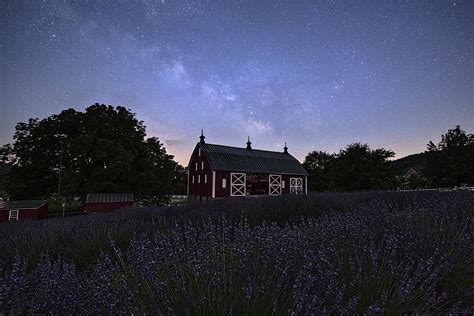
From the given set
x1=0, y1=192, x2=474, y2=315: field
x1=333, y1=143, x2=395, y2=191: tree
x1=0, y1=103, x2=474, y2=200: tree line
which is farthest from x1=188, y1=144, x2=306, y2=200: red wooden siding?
x1=0, y1=192, x2=474, y2=315: field

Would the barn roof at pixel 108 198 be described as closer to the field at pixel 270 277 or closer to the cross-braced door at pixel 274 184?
the cross-braced door at pixel 274 184

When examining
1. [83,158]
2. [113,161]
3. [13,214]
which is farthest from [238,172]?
[13,214]

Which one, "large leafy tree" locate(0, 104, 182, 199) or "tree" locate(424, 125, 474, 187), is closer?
"large leafy tree" locate(0, 104, 182, 199)

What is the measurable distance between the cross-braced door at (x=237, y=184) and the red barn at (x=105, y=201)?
8.71 m

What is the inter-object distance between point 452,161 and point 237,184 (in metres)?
18.3

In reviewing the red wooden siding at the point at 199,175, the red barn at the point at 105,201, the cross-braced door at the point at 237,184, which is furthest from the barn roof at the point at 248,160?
the red barn at the point at 105,201

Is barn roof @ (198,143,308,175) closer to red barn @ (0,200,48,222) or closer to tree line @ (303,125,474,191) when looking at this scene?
tree line @ (303,125,474,191)

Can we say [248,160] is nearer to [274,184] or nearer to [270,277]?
[274,184]

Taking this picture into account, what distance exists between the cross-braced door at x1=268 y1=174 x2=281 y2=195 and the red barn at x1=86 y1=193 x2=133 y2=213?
13189 mm

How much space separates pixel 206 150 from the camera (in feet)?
77.4

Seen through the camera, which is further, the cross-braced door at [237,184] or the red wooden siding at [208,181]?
the cross-braced door at [237,184]

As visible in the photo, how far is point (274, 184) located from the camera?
26188mm

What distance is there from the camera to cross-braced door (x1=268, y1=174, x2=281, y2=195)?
85.2 feet

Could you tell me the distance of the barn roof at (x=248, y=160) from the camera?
23234 millimetres
